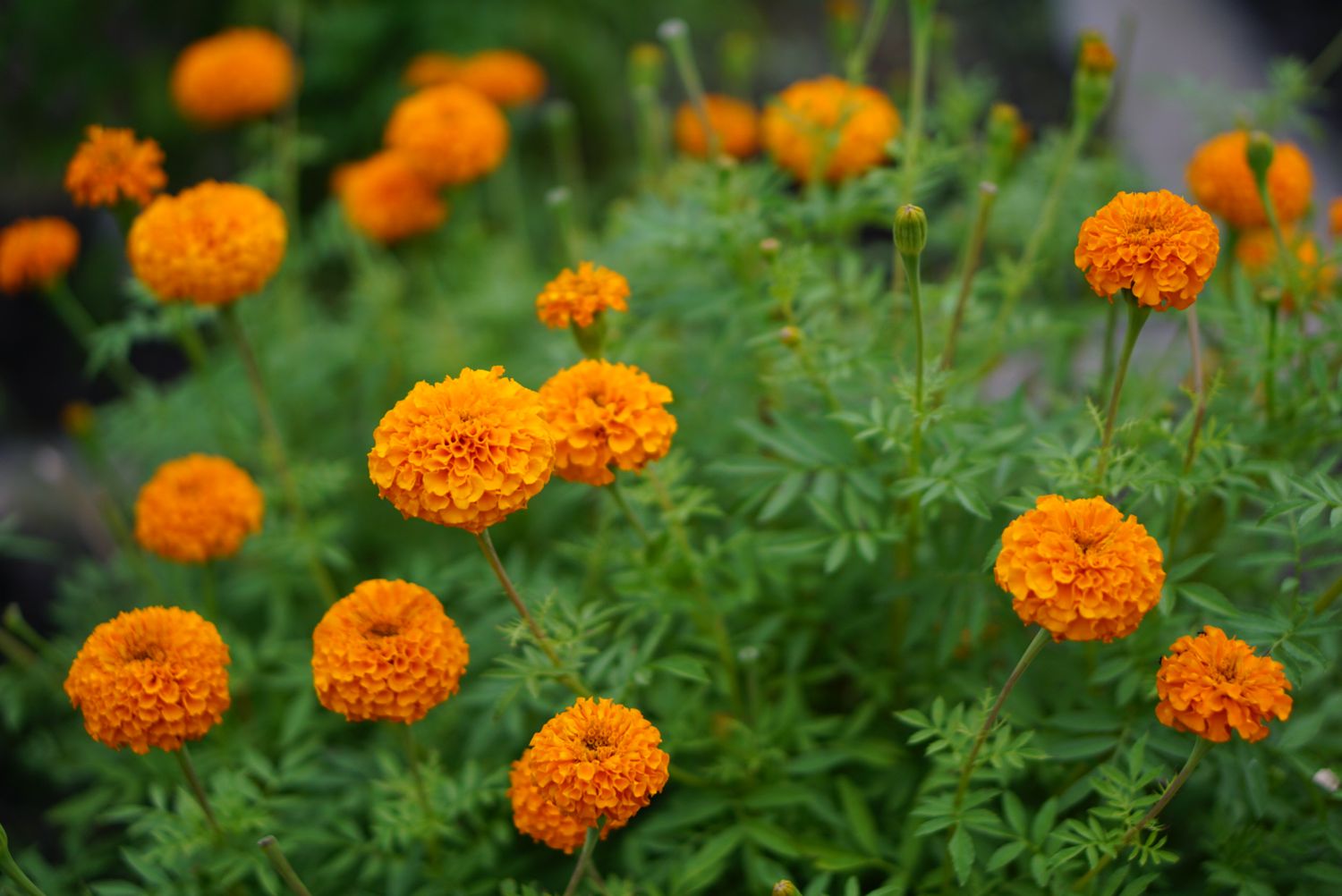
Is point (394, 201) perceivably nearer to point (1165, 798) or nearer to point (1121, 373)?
point (1121, 373)

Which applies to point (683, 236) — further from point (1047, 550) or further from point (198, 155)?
point (198, 155)

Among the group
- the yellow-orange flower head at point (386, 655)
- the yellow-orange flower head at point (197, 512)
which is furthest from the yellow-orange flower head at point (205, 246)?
the yellow-orange flower head at point (386, 655)

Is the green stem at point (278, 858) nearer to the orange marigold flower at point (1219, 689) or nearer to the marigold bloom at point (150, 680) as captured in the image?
the marigold bloom at point (150, 680)

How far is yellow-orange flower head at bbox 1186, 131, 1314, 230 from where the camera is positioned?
147 cm

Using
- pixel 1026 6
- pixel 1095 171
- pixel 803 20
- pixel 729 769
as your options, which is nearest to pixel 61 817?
pixel 729 769

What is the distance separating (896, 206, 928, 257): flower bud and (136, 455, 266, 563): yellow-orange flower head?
0.92 meters

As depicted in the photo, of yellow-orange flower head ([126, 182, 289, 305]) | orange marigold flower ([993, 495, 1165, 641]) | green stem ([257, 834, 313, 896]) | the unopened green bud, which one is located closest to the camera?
orange marigold flower ([993, 495, 1165, 641])

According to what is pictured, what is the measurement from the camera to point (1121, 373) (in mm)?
1083

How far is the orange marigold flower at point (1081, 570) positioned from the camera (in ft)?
3.11

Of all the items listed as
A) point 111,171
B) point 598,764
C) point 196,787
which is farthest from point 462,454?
point 111,171

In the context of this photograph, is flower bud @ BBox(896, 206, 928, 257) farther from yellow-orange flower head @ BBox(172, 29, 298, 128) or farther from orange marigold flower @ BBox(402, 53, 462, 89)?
orange marigold flower @ BBox(402, 53, 462, 89)

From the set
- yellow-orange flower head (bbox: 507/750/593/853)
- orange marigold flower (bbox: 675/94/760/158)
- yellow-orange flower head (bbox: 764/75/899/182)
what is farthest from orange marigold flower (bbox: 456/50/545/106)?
yellow-orange flower head (bbox: 507/750/593/853)

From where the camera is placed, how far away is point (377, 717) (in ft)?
3.71

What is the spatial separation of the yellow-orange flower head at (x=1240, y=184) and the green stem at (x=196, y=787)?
1442mm
